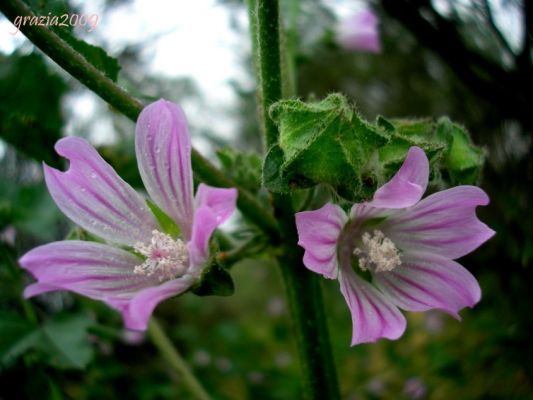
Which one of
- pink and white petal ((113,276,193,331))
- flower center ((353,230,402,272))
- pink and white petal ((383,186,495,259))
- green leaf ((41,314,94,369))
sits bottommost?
green leaf ((41,314,94,369))

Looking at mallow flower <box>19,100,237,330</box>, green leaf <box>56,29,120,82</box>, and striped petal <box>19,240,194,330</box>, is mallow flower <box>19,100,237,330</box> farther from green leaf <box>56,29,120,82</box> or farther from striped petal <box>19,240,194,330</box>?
green leaf <box>56,29,120,82</box>

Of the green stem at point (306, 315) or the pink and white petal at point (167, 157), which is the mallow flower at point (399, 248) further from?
the pink and white petal at point (167, 157)

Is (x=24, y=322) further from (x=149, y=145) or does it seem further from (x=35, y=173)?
(x=35, y=173)

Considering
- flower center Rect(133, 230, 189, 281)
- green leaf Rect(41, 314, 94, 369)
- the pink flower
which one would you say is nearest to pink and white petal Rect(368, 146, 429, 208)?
flower center Rect(133, 230, 189, 281)

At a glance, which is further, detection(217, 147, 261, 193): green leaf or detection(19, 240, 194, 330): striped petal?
detection(217, 147, 261, 193): green leaf

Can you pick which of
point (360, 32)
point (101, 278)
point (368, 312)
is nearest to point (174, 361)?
point (101, 278)

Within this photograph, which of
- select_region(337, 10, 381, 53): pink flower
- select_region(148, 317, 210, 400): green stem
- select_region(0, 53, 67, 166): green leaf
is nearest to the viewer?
select_region(0, 53, 67, 166): green leaf

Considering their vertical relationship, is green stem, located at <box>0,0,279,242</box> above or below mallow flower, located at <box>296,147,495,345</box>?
above

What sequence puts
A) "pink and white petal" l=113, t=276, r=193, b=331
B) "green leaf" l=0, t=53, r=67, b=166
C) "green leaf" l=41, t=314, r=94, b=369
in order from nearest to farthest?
"pink and white petal" l=113, t=276, r=193, b=331
"green leaf" l=41, t=314, r=94, b=369
"green leaf" l=0, t=53, r=67, b=166
